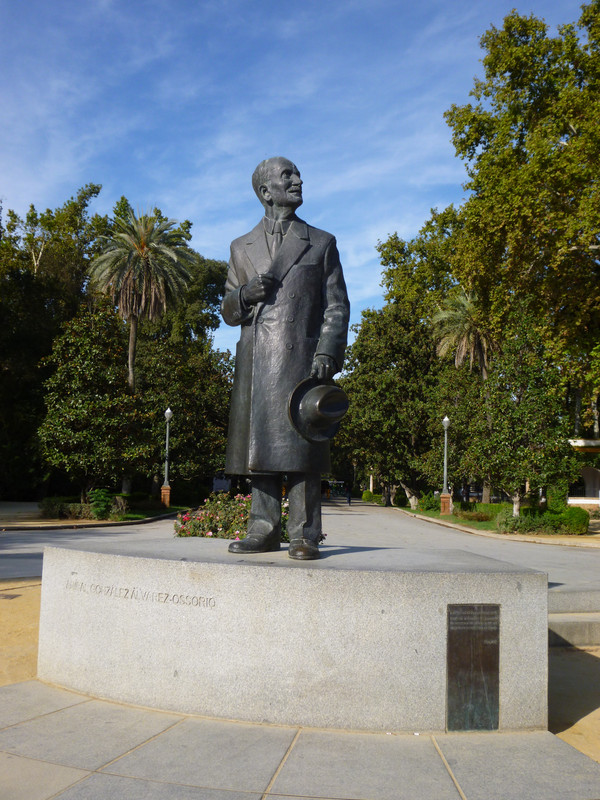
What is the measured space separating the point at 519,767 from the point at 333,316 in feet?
10.5

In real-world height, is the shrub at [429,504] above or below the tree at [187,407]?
below

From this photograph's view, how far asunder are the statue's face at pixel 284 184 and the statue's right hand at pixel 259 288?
68 cm

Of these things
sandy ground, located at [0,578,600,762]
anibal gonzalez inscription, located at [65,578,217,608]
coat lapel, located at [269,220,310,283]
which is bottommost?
sandy ground, located at [0,578,600,762]

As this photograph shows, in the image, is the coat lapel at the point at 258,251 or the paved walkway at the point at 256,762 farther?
the coat lapel at the point at 258,251

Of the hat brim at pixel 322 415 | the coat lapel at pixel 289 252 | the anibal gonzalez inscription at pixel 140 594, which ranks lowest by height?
the anibal gonzalez inscription at pixel 140 594

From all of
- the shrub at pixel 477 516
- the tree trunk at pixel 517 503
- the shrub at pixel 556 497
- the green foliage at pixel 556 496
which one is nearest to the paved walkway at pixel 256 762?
the tree trunk at pixel 517 503

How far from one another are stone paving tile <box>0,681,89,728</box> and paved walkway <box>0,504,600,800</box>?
0.01 metres

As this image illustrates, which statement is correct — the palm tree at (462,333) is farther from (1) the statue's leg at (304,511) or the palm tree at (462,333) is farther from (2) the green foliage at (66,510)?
(1) the statue's leg at (304,511)

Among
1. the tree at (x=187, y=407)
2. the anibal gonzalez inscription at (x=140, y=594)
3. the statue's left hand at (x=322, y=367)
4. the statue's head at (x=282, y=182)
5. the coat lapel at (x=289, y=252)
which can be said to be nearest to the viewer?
the anibal gonzalez inscription at (x=140, y=594)

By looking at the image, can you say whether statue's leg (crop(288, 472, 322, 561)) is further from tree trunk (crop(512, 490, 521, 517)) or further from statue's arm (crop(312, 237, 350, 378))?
tree trunk (crop(512, 490, 521, 517))

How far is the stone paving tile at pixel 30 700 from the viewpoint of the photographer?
14.6ft

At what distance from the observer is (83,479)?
2752 centimetres

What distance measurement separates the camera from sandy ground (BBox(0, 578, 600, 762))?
15.9ft

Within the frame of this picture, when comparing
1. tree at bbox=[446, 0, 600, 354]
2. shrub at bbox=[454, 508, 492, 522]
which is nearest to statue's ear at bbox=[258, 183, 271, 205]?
tree at bbox=[446, 0, 600, 354]
